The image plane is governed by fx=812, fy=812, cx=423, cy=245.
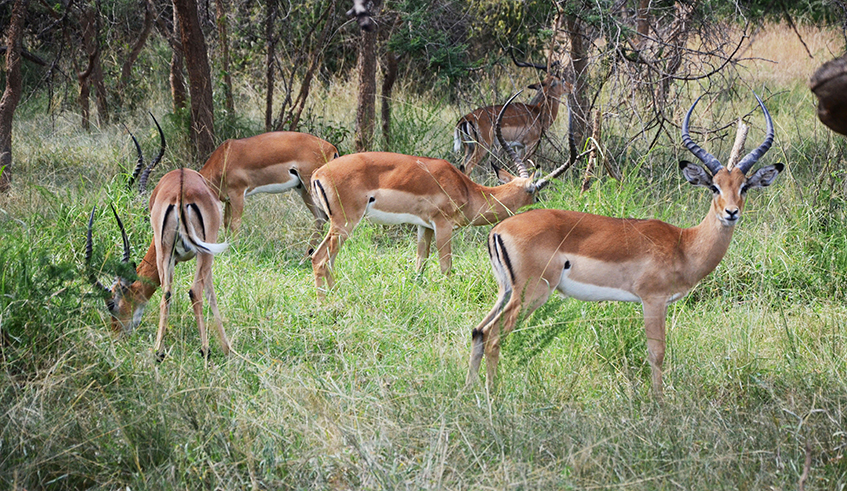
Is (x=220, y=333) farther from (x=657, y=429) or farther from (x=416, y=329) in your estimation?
(x=657, y=429)

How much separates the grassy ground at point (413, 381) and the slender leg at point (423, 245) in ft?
0.54

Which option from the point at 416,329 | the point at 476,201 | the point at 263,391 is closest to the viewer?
the point at 263,391

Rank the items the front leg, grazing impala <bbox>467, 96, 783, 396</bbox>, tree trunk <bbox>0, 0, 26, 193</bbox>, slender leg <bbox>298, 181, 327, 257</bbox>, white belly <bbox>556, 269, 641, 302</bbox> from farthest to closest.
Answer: tree trunk <bbox>0, 0, 26, 193</bbox>, slender leg <bbox>298, 181, 327, 257</bbox>, the front leg, white belly <bbox>556, 269, 641, 302</bbox>, grazing impala <bbox>467, 96, 783, 396</bbox>

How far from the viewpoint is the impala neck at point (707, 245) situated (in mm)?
3883

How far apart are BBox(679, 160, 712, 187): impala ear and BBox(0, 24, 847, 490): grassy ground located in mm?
723

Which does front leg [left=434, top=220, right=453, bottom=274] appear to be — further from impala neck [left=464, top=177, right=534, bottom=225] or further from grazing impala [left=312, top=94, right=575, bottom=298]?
impala neck [left=464, top=177, right=534, bottom=225]

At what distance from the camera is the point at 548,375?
3.63 m

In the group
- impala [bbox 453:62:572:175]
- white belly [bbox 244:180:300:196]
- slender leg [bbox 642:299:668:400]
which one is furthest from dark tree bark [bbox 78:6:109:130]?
slender leg [bbox 642:299:668:400]

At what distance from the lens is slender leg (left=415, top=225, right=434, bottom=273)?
538cm

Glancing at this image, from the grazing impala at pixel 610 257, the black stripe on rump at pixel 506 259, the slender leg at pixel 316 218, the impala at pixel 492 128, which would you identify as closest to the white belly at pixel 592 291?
the grazing impala at pixel 610 257

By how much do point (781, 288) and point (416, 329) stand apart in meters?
2.31

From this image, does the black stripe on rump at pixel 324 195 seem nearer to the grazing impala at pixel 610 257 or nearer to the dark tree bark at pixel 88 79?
the grazing impala at pixel 610 257

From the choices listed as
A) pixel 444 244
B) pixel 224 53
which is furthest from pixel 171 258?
pixel 224 53

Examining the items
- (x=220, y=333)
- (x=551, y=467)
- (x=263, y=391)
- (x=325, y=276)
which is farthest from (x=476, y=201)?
(x=551, y=467)
